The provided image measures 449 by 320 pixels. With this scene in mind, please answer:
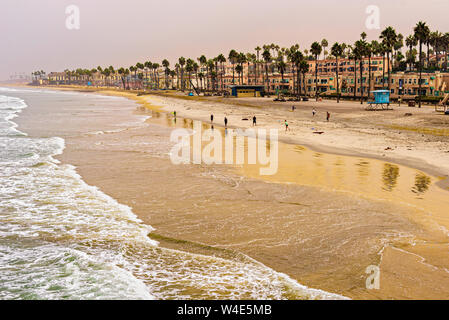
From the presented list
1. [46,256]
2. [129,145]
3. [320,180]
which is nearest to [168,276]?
[46,256]

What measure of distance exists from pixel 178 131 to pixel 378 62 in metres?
93.6

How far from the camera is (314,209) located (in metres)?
17.2

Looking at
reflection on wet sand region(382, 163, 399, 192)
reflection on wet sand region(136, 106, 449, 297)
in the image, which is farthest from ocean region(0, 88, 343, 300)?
reflection on wet sand region(382, 163, 399, 192)

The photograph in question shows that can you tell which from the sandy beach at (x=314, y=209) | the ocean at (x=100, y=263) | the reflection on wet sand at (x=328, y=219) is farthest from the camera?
the reflection on wet sand at (x=328, y=219)

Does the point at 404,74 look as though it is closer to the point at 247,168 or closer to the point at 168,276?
the point at 247,168

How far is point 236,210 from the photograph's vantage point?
17422mm

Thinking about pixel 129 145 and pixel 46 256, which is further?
pixel 129 145

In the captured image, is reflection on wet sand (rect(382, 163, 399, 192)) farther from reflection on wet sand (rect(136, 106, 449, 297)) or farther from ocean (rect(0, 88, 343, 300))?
ocean (rect(0, 88, 343, 300))

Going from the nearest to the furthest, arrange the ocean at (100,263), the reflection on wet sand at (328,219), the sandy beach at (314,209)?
the ocean at (100,263) → the sandy beach at (314,209) → the reflection on wet sand at (328,219)

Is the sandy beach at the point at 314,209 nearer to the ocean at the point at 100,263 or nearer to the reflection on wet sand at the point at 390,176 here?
the reflection on wet sand at the point at 390,176

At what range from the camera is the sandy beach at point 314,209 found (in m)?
11.6

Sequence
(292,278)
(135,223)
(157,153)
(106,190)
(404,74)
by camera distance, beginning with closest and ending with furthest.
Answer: (292,278), (135,223), (106,190), (157,153), (404,74)

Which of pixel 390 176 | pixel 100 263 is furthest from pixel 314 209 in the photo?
pixel 100 263

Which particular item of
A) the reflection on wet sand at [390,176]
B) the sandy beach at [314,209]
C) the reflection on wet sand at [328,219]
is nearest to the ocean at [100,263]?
the sandy beach at [314,209]
